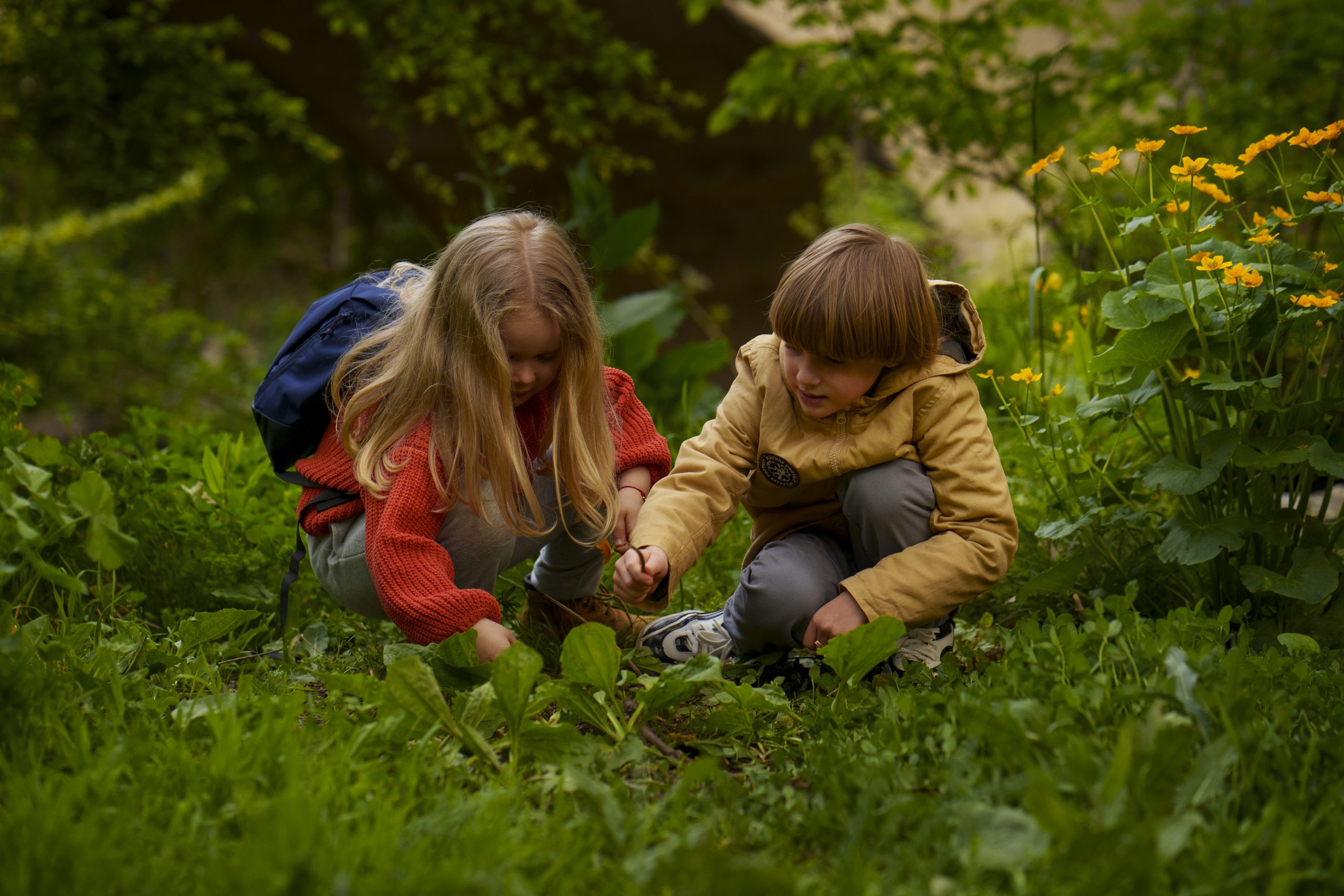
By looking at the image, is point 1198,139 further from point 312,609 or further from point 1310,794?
point 312,609

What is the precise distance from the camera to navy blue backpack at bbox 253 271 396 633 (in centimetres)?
184

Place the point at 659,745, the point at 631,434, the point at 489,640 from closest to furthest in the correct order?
1. the point at 659,745
2. the point at 489,640
3. the point at 631,434

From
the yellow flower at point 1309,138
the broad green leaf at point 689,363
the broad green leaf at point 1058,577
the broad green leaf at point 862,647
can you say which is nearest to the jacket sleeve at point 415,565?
the broad green leaf at point 862,647

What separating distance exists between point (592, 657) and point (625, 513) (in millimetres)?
487

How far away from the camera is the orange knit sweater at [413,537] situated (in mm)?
1640

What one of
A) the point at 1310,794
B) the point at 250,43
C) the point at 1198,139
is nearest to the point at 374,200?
the point at 250,43

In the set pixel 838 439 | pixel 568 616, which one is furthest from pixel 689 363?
pixel 838 439

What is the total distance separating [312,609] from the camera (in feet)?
7.16

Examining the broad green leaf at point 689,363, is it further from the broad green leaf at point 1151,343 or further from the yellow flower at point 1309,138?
the yellow flower at point 1309,138

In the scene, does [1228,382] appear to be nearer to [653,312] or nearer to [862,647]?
[862,647]

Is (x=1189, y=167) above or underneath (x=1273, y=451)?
above

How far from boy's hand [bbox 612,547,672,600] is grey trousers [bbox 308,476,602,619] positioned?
0.20 m

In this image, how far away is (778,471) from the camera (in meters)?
1.86

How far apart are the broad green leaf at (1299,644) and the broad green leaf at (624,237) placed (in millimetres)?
2348
